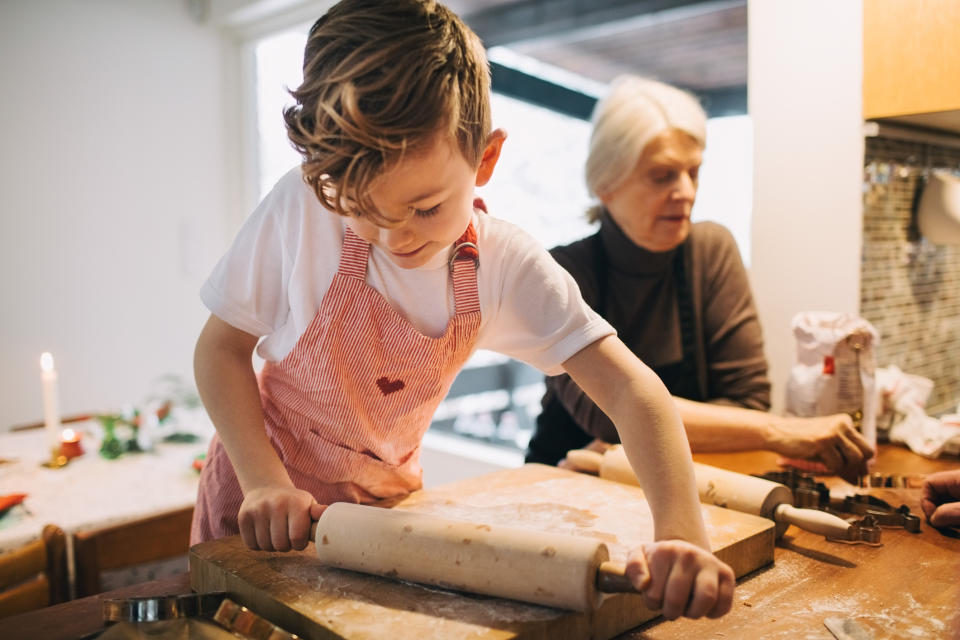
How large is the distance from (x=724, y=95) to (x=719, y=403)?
919 millimetres

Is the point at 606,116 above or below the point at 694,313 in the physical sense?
above

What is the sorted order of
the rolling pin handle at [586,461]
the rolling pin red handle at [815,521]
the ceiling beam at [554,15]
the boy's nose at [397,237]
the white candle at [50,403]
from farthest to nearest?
the ceiling beam at [554,15] < the white candle at [50,403] < the rolling pin handle at [586,461] < the rolling pin red handle at [815,521] < the boy's nose at [397,237]

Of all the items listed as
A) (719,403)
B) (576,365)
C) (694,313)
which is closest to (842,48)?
(694,313)

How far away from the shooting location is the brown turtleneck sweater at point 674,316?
4.99ft

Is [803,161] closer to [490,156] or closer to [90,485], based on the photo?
[490,156]

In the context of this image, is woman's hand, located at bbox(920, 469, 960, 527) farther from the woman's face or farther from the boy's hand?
the woman's face

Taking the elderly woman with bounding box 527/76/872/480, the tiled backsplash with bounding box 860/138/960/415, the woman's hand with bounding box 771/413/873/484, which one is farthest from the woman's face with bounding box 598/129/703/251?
the woman's hand with bounding box 771/413/873/484

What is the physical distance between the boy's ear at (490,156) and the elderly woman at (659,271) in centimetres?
72

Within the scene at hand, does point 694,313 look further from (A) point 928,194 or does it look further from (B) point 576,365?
(B) point 576,365

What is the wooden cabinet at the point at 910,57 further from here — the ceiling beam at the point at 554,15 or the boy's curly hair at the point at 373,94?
the boy's curly hair at the point at 373,94

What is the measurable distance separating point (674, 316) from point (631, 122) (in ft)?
1.32

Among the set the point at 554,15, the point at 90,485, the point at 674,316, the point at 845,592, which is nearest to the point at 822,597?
the point at 845,592

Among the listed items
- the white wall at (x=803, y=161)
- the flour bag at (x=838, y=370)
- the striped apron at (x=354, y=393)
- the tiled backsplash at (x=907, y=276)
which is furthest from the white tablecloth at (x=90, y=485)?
the tiled backsplash at (x=907, y=276)

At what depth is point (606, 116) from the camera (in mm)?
A: 1557
